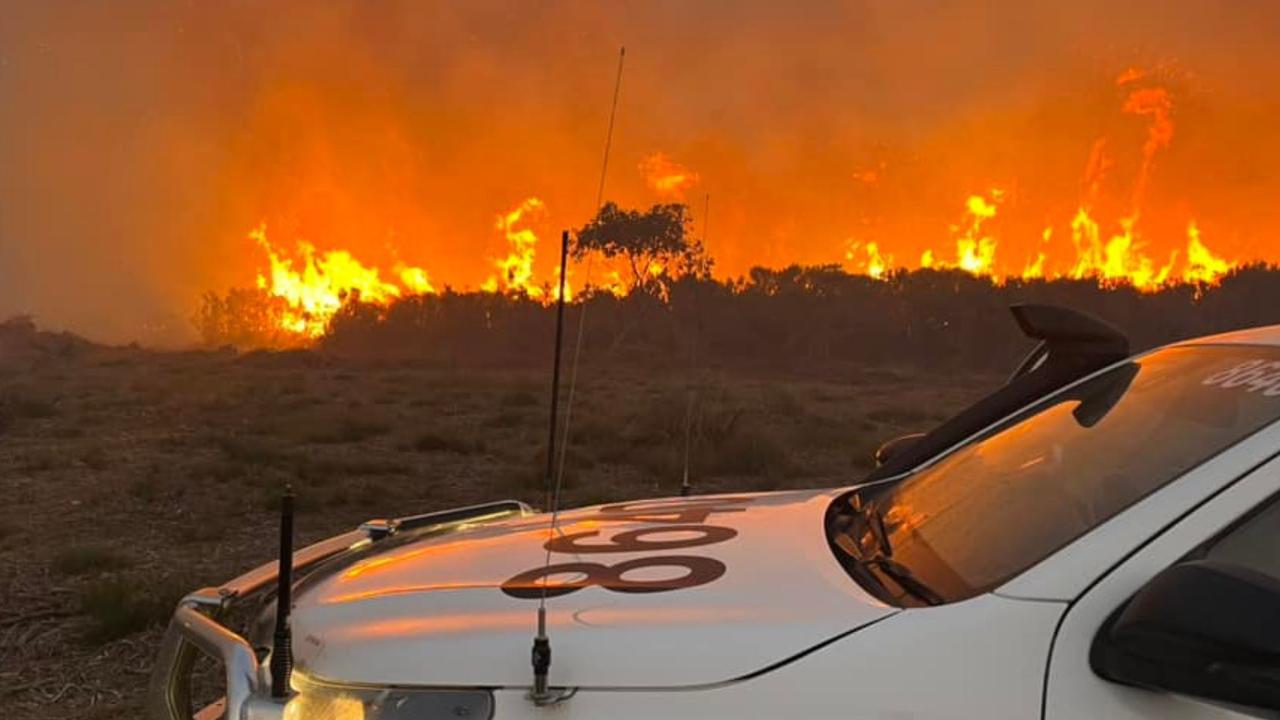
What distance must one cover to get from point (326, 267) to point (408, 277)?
4.01m

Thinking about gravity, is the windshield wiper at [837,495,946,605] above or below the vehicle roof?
below

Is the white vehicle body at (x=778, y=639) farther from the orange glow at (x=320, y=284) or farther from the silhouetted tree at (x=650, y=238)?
the orange glow at (x=320, y=284)

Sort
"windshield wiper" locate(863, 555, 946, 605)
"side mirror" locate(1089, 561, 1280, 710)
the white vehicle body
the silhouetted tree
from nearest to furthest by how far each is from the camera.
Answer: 1. "side mirror" locate(1089, 561, 1280, 710)
2. the white vehicle body
3. "windshield wiper" locate(863, 555, 946, 605)
4. the silhouetted tree

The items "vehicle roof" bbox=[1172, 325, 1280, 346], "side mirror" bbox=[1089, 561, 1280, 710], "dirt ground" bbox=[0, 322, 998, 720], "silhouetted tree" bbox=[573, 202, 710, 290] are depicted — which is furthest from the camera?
"silhouetted tree" bbox=[573, 202, 710, 290]

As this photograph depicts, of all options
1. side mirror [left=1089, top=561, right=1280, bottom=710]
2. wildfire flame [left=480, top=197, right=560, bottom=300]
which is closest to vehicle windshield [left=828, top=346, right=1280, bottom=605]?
side mirror [left=1089, top=561, right=1280, bottom=710]

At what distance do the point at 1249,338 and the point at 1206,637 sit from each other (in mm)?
1198

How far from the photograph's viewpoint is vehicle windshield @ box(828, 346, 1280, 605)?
1612mm

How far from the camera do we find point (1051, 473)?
196cm

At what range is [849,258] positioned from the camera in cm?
4338

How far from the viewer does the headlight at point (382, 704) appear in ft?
4.70

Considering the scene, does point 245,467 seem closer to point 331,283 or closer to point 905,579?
point 905,579

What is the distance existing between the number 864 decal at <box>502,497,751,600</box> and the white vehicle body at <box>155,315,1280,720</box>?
0.01m

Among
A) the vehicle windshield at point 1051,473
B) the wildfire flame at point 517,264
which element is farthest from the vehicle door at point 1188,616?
the wildfire flame at point 517,264

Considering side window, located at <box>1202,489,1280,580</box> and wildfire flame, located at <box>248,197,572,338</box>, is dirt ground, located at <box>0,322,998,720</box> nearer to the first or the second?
side window, located at <box>1202,489,1280,580</box>
